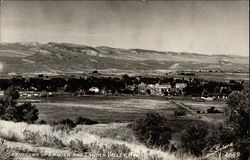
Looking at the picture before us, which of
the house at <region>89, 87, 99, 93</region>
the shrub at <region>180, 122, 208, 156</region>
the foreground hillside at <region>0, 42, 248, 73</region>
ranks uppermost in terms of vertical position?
the foreground hillside at <region>0, 42, 248, 73</region>

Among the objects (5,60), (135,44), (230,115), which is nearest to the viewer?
(230,115)

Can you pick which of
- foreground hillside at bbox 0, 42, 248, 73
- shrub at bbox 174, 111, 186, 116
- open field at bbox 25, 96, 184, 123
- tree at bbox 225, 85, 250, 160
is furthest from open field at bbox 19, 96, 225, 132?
foreground hillside at bbox 0, 42, 248, 73

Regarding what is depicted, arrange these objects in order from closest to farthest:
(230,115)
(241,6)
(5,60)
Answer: (230,115) → (5,60) → (241,6)

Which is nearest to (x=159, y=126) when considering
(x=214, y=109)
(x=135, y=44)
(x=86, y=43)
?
(x=214, y=109)

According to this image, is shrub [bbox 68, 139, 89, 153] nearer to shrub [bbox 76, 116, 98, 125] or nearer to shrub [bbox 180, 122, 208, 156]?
shrub [bbox 180, 122, 208, 156]

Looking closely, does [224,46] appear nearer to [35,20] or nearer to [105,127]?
[105,127]

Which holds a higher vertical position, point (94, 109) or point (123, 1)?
point (123, 1)

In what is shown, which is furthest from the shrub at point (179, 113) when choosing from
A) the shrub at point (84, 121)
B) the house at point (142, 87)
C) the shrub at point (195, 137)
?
the shrub at point (84, 121)
